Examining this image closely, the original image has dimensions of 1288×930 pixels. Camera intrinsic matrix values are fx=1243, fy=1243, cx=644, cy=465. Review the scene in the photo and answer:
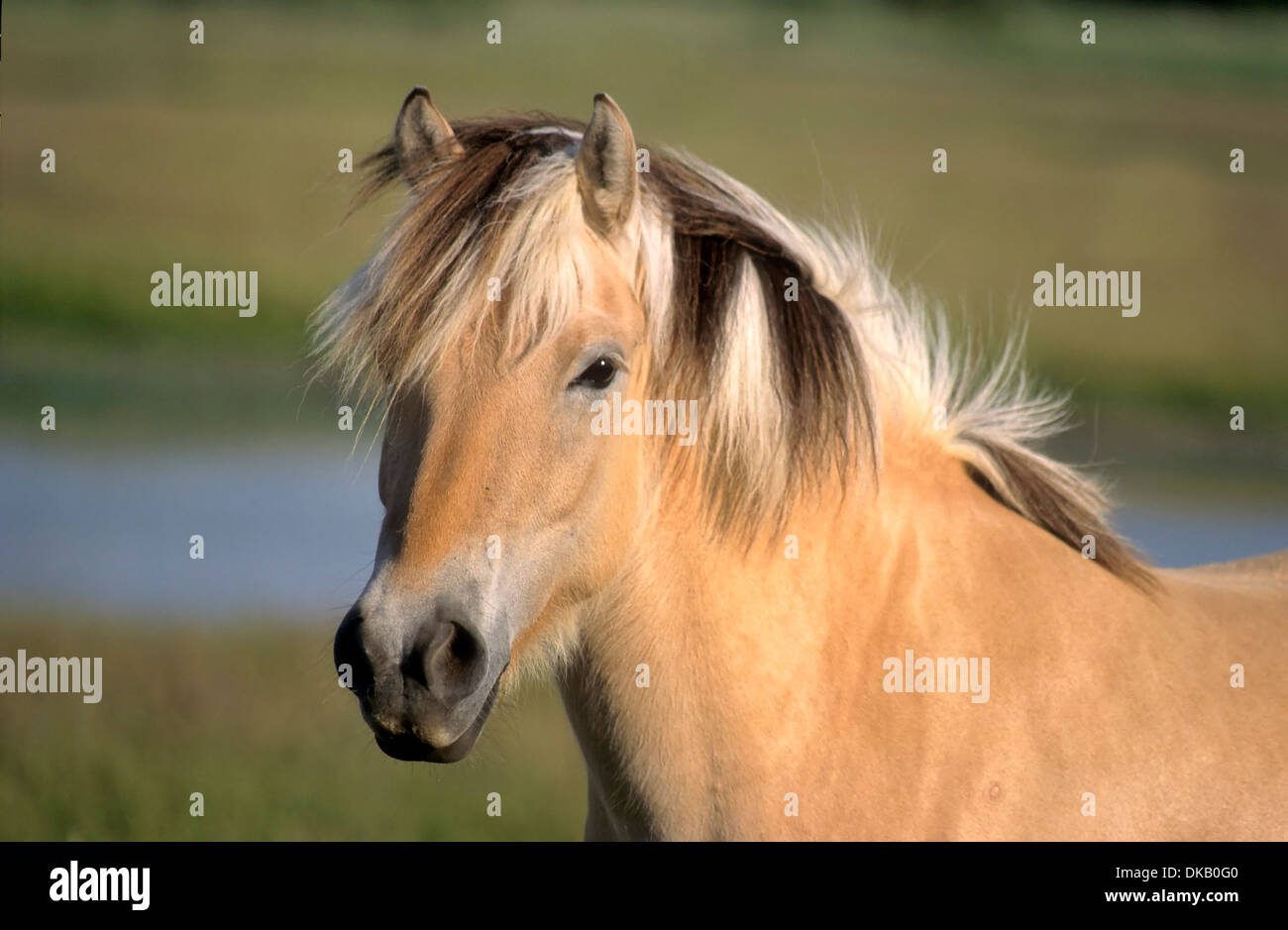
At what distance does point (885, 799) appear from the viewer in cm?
275

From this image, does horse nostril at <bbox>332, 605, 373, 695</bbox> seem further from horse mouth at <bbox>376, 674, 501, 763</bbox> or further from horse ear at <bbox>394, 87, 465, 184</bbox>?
horse ear at <bbox>394, 87, 465, 184</bbox>

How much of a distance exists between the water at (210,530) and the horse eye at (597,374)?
679cm

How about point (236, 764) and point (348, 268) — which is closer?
point (236, 764)

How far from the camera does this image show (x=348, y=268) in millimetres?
22625

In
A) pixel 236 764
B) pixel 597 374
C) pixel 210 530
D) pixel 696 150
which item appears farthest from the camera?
pixel 696 150

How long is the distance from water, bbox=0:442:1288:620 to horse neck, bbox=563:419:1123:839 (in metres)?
6.61

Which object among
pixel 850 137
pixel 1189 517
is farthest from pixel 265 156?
pixel 1189 517

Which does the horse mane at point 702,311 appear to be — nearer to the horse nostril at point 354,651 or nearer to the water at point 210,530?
the horse nostril at point 354,651

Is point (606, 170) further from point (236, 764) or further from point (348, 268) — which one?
point (348, 268)

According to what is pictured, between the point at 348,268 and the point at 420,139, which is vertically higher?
the point at 348,268

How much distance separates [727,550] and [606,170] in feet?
2.92

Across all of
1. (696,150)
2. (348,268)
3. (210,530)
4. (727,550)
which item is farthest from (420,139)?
(696,150)

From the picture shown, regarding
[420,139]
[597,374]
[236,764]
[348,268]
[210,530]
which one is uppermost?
[348,268]

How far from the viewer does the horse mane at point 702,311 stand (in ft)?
8.87
